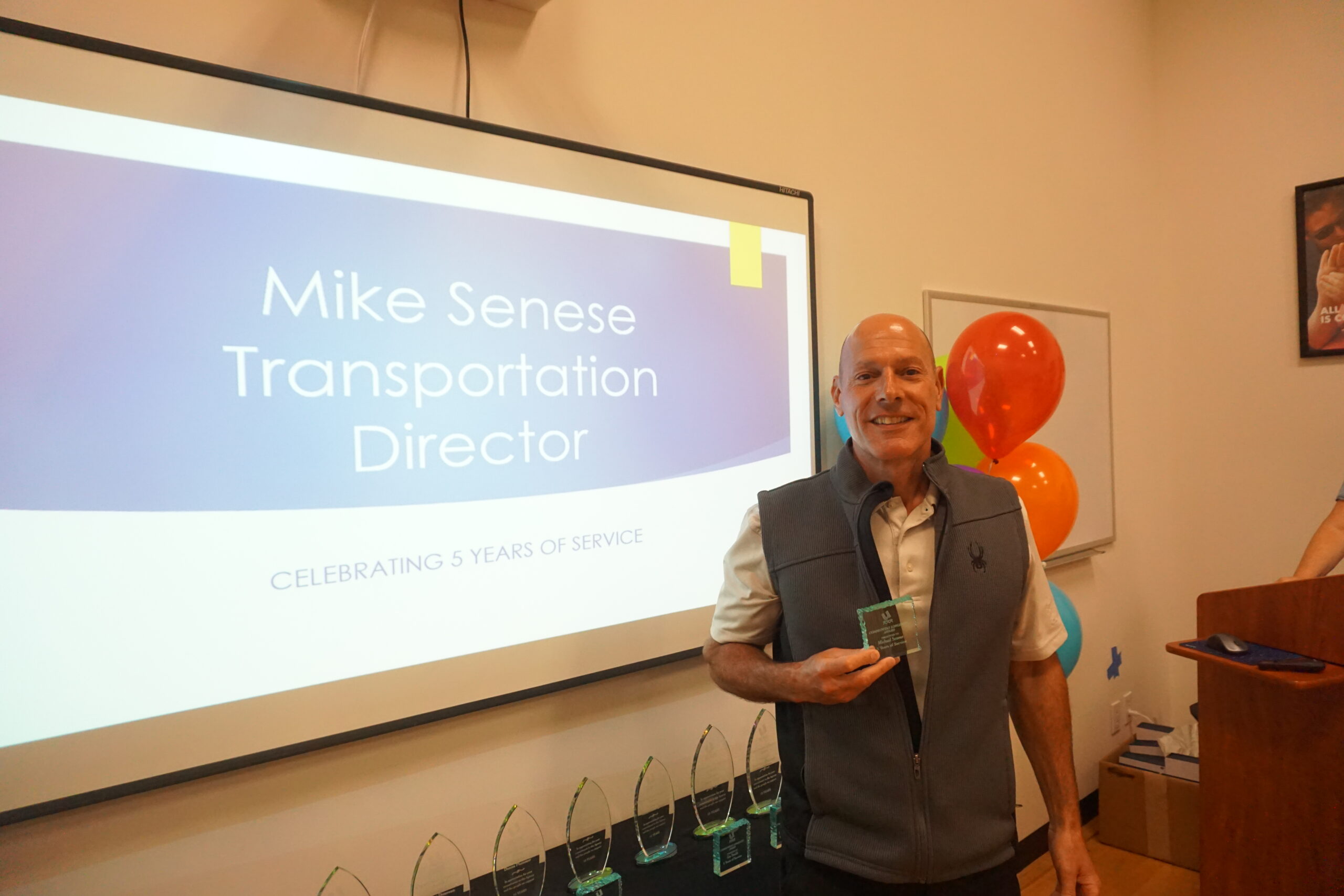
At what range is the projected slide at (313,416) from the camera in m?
1.16

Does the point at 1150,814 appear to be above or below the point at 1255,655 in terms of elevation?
below

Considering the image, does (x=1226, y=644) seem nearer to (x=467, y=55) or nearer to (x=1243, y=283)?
(x=1243, y=283)

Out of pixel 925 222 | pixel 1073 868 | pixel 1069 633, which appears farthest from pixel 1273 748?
pixel 925 222

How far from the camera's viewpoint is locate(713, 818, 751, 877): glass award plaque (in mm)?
1668

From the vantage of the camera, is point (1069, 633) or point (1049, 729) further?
point (1069, 633)

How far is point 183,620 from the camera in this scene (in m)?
1.25

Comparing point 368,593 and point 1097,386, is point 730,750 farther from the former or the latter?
point 1097,386

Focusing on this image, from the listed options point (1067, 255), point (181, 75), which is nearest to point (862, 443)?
point (181, 75)

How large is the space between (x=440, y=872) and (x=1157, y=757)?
306 cm

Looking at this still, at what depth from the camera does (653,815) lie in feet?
5.61

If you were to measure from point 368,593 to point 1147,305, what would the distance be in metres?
3.79

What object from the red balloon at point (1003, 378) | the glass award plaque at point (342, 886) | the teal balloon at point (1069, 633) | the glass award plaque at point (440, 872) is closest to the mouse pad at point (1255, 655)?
the teal balloon at point (1069, 633)

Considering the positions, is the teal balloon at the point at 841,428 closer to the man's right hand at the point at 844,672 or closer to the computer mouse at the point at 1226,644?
the man's right hand at the point at 844,672

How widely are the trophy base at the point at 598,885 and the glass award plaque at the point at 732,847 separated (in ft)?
0.74
